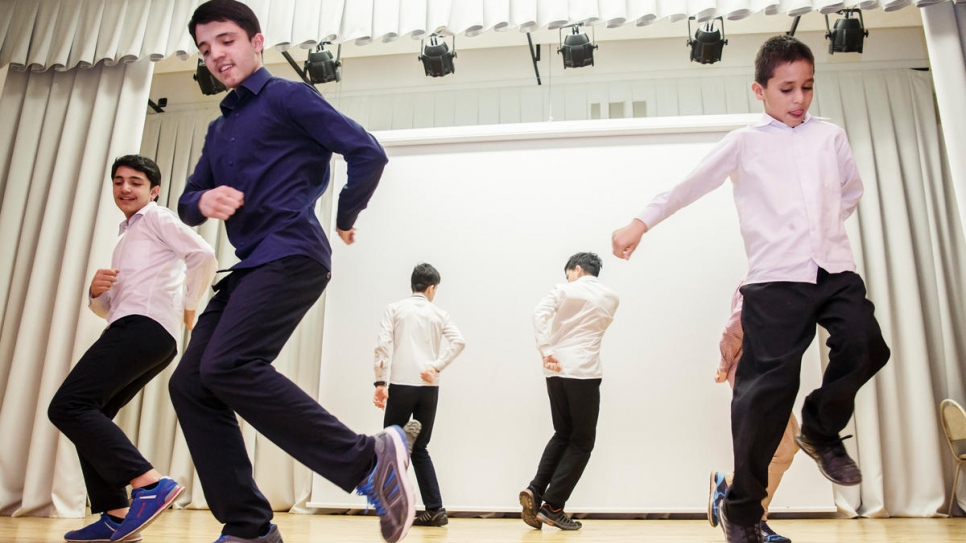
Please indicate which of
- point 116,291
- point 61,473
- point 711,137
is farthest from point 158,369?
point 711,137

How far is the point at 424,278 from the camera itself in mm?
4336

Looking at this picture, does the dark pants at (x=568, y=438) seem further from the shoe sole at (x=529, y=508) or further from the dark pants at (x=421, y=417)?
the dark pants at (x=421, y=417)

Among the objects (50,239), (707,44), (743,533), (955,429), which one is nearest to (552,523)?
(743,533)

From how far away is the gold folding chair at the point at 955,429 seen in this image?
14.8ft

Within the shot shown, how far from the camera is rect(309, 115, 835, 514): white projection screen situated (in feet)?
15.5

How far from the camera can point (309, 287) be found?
1878 mm

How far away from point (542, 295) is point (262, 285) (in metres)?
3.39

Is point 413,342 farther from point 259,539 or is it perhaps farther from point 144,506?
point 259,539

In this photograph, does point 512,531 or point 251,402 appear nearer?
point 251,402

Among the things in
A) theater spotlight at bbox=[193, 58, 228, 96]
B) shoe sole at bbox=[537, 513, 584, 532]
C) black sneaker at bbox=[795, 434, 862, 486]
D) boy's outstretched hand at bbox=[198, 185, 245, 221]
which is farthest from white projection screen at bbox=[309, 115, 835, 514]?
boy's outstretched hand at bbox=[198, 185, 245, 221]

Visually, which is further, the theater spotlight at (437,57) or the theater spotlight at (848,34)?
the theater spotlight at (437,57)

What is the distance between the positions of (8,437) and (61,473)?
1.36 feet

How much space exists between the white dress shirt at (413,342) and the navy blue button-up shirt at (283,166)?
224 centimetres

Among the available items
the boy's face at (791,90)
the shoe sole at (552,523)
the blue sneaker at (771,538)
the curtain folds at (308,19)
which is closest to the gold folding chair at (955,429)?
the blue sneaker at (771,538)
